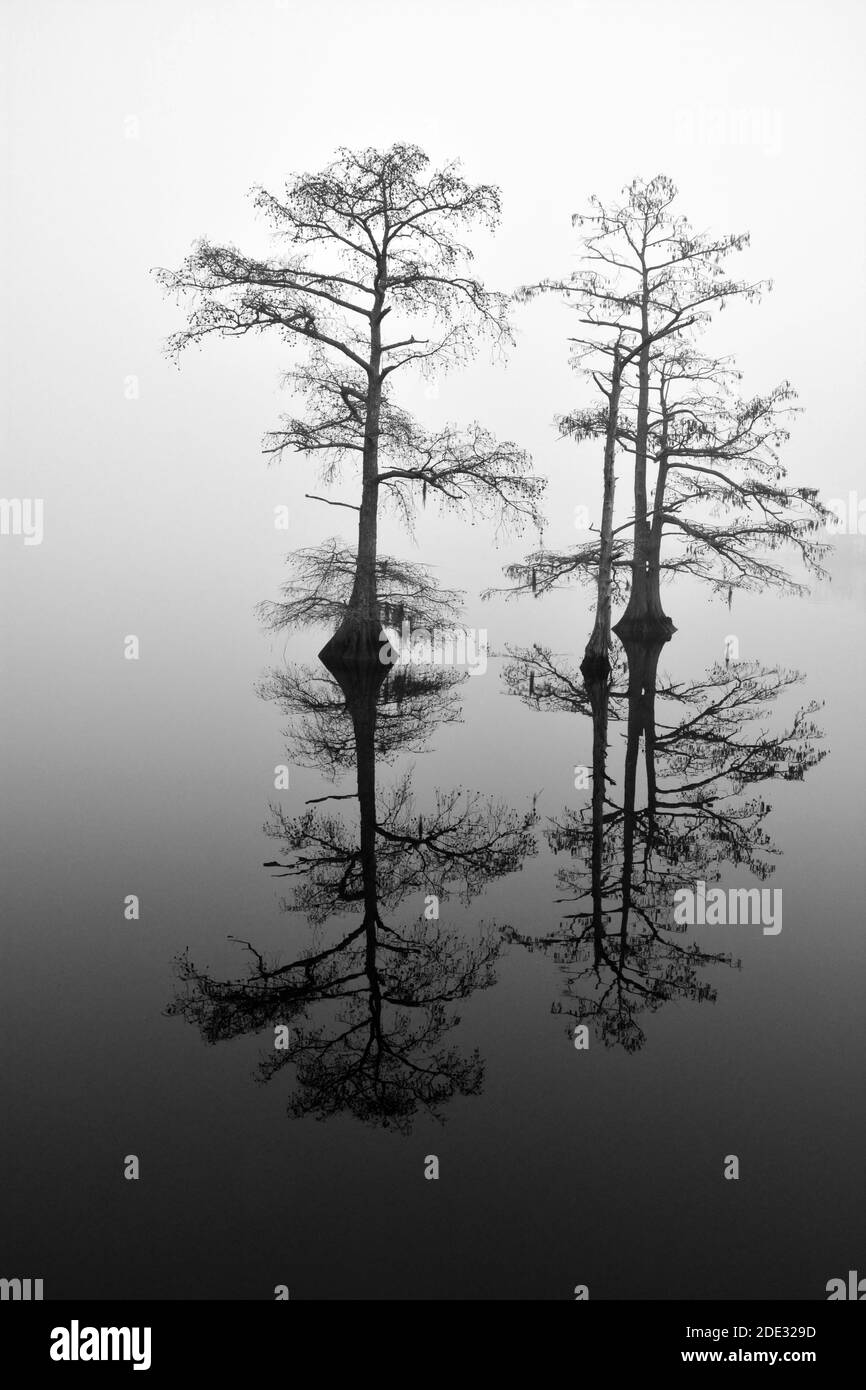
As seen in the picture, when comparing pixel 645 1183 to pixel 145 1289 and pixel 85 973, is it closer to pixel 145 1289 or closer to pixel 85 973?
pixel 145 1289

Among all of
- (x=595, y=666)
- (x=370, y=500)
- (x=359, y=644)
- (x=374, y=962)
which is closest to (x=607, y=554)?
(x=595, y=666)

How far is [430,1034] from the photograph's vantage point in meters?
8.34

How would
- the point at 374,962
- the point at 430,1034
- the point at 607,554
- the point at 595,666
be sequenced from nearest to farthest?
the point at 430,1034
the point at 374,962
the point at 607,554
the point at 595,666

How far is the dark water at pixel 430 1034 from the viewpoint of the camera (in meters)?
6.08

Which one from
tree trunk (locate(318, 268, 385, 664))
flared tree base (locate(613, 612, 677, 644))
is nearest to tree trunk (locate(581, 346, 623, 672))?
tree trunk (locate(318, 268, 385, 664))

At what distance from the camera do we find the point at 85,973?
9539mm

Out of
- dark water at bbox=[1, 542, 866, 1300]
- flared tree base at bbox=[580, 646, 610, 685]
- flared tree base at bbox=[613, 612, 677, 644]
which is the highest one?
flared tree base at bbox=[613, 612, 677, 644]

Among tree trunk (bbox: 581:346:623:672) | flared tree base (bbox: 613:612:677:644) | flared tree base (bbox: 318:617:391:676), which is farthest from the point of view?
flared tree base (bbox: 613:612:677:644)

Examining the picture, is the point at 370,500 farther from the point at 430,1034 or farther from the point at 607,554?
the point at 430,1034

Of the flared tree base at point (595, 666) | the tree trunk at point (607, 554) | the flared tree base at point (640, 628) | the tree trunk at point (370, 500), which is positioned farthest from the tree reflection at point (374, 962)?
the flared tree base at point (640, 628)

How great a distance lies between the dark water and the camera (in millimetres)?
6078

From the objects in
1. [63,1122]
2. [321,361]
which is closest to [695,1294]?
[63,1122]

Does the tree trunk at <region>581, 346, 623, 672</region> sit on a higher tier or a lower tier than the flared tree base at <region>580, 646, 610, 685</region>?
higher

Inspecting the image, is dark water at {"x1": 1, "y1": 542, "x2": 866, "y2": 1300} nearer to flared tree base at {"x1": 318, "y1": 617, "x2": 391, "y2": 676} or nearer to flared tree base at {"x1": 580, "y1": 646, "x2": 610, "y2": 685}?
flared tree base at {"x1": 580, "y1": 646, "x2": 610, "y2": 685}
